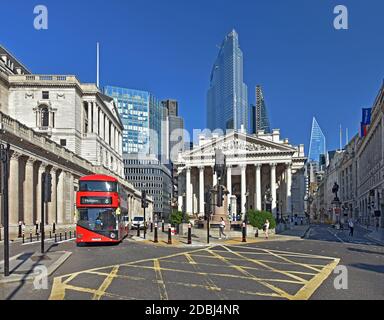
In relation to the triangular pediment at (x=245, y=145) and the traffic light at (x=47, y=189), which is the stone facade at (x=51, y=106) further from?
the traffic light at (x=47, y=189)

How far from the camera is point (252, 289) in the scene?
1177 centimetres

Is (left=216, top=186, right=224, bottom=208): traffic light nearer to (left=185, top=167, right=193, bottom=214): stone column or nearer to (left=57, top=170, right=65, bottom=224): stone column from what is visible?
(left=57, top=170, right=65, bottom=224): stone column

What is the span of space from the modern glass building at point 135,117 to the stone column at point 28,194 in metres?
124

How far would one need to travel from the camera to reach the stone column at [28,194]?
4466 cm

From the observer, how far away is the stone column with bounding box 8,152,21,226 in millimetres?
40156

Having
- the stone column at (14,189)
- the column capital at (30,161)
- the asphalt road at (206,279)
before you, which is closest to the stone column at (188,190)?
the column capital at (30,161)

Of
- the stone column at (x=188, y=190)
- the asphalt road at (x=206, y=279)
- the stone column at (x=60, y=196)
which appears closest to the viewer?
the asphalt road at (x=206, y=279)

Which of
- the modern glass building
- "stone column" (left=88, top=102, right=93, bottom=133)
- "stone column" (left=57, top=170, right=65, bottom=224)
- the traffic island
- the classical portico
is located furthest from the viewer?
the modern glass building

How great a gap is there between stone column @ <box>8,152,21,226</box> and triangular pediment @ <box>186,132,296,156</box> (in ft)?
212

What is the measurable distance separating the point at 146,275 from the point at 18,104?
227 ft

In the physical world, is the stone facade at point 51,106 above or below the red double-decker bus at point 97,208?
above

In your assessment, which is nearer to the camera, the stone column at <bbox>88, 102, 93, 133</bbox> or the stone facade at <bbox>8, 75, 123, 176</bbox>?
the stone facade at <bbox>8, 75, 123, 176</bbox>

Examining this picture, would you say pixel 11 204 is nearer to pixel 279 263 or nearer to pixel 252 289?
pixel 279 263

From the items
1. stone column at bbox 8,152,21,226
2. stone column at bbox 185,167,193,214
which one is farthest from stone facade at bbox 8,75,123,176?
stone column at bbox 8,152,21,226
